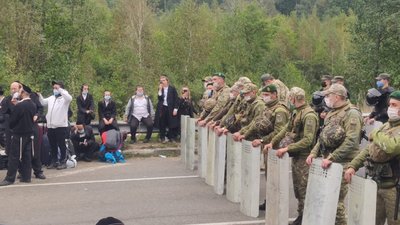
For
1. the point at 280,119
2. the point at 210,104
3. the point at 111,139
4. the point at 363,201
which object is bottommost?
the point at 111,139

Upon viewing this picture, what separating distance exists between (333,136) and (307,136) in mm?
816

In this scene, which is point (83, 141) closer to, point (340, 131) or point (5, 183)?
point (5, 183)

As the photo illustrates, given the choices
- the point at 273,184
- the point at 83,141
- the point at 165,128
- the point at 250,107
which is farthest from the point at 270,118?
the point at 165,128

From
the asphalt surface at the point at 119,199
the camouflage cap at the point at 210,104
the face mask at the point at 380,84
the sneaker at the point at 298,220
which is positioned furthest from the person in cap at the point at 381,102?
the sneaker at the point at 298,220

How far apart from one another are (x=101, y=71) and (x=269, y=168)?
145 feet

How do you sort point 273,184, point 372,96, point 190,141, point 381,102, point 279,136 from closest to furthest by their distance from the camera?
point 273,184
point 279,136
point 372,96
point 381,102
point 190,141

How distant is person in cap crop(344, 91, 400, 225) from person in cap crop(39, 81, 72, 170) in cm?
830

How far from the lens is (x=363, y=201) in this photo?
570cm

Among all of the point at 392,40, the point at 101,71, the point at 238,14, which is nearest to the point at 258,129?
the point at 392,40

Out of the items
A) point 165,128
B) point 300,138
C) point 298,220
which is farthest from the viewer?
point 165,128

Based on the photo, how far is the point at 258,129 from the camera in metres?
8.98

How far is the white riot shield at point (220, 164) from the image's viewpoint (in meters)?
10.2

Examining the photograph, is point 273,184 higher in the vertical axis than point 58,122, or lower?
lower

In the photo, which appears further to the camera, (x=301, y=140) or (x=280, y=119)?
(x=280, y=119)
